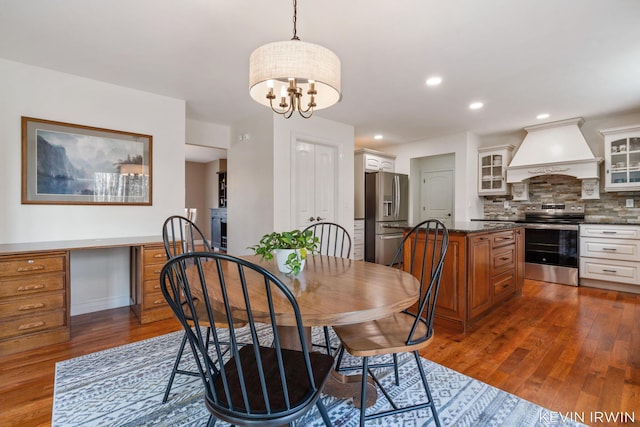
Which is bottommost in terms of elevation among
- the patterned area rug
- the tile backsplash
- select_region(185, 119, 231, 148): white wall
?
the patterned area rug

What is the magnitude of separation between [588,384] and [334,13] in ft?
9.20

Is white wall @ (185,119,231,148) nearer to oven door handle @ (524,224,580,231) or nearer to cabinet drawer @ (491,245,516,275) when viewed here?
cabinet drawer @ (491,245,516,275)

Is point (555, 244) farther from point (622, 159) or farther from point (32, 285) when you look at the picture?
point (32, 285)

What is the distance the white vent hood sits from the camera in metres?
4.26

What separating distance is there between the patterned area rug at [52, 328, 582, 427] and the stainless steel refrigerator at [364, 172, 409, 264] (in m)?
3.40

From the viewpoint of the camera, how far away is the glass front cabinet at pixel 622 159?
397 cm

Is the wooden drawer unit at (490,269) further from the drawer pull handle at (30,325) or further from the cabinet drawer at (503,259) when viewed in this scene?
the drawer pull handle at (30,325)

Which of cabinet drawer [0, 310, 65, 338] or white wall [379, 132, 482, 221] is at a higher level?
white wall [379, 132, 482, 221]

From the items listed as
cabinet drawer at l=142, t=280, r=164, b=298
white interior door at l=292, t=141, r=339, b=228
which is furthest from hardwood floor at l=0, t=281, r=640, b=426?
white interior door at l=292, t=141, r=339, b=228

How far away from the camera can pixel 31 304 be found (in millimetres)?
2379

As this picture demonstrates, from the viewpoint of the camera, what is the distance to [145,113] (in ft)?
11.0

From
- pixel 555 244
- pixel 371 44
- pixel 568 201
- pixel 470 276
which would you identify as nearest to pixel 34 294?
pixel 371 44

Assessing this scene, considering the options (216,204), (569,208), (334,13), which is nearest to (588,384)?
(334,13)

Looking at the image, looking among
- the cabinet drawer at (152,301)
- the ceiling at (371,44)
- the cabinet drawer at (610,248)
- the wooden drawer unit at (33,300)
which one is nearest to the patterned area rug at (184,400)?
the wooden drawer unit at (33,300)
